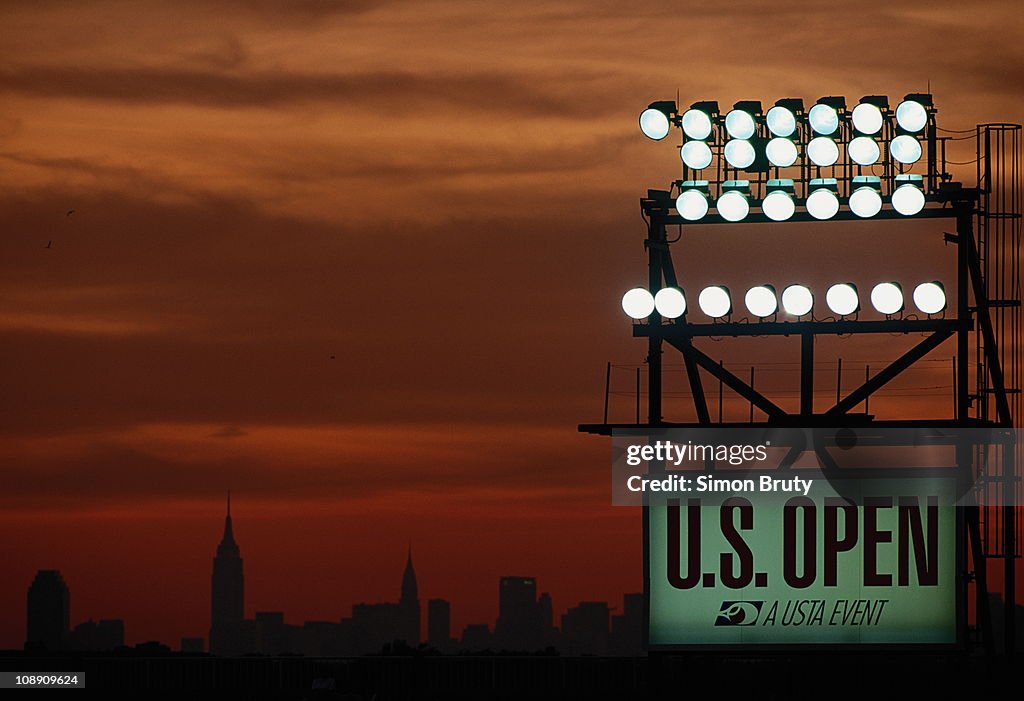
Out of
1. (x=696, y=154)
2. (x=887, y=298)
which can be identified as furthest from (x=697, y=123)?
(x=887, y=298)

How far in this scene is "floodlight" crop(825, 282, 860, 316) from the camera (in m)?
38.9

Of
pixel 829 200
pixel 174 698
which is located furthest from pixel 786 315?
pixel 174 698

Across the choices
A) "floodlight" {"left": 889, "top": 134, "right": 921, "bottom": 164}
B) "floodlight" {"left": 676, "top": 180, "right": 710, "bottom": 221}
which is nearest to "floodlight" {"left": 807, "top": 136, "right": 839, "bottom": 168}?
"floodlight" {"left": 889, "top": 134, "right": 921, "bottom": 164}

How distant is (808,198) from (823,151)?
851mm

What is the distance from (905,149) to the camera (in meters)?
39.4

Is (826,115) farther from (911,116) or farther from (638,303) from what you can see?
(638,303)

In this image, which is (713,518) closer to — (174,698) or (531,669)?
(531,669)

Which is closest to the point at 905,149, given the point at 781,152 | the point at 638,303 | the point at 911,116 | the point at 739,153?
the point at 911,116

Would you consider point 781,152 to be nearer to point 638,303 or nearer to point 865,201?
point 865,201

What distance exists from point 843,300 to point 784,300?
3.25 ft

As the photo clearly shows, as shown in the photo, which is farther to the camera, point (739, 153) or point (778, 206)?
point (739, 153)

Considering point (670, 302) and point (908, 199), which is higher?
point (908, 199)

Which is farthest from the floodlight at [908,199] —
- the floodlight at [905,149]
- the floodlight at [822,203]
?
the floodlight at [822,203]

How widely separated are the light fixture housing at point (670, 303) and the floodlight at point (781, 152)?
109 inches
